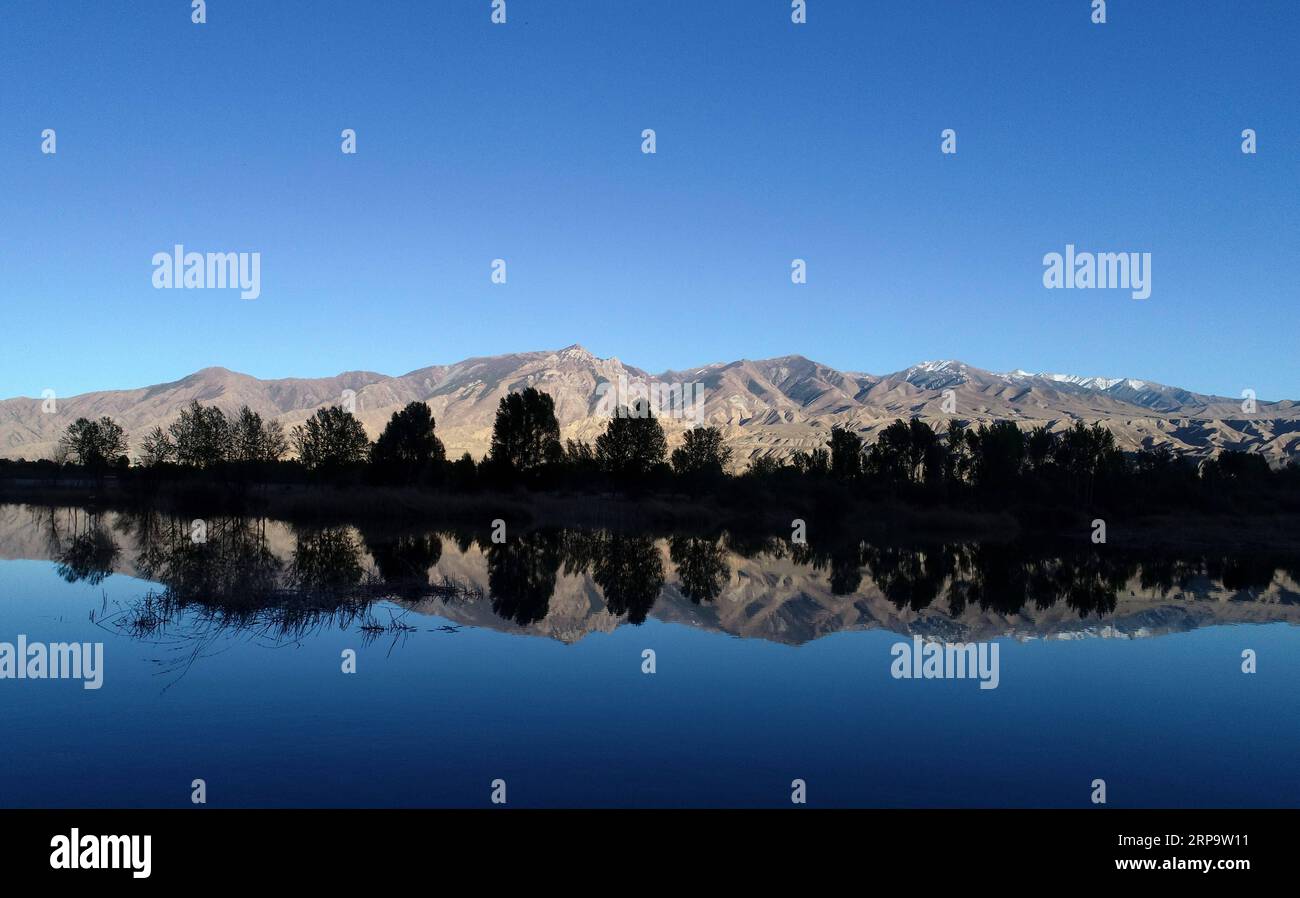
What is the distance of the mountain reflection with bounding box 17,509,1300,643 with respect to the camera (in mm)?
17891

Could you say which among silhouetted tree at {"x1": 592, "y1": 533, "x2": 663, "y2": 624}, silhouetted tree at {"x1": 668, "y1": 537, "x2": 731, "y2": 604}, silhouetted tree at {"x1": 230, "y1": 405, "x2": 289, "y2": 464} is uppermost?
silhouetted tree at {"x1": 230, "y1": 405, "x2": 289, "y2": 464}

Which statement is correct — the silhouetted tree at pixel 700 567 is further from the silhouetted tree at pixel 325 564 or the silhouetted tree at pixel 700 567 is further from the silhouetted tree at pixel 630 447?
the silhouetted tree at pixel 630 447

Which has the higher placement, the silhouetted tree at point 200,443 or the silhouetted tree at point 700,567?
the silhouetted tree at point 200,443

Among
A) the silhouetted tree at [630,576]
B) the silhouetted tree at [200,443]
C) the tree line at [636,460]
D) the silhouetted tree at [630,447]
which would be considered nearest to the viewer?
the silhouetted tree at [630,576]

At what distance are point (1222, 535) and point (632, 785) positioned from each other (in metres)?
66.3

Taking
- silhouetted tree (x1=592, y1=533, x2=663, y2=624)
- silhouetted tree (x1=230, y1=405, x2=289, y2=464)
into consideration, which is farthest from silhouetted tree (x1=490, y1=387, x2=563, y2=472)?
silhouetted tree (x1=592, y1=533, x2=663, y2=624)

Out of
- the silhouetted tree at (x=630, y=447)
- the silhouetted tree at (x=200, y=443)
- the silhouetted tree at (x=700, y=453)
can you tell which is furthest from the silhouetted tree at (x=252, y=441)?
the silhouetted tree at (x=700, y=453)

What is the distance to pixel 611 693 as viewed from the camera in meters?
12.5

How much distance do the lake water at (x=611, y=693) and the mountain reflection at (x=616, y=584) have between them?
160 millimetres

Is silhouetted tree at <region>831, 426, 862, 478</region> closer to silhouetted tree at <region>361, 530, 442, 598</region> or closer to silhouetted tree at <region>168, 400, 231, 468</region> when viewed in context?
silhouetted tree at <region>361, 530, 442, 598</region>

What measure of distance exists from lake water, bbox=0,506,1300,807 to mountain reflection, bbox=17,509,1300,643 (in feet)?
0.52

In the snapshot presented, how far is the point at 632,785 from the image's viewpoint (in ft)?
27.9

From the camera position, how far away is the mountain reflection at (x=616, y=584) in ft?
58.7

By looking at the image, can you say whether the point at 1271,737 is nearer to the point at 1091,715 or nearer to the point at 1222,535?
the point at 1091,715
